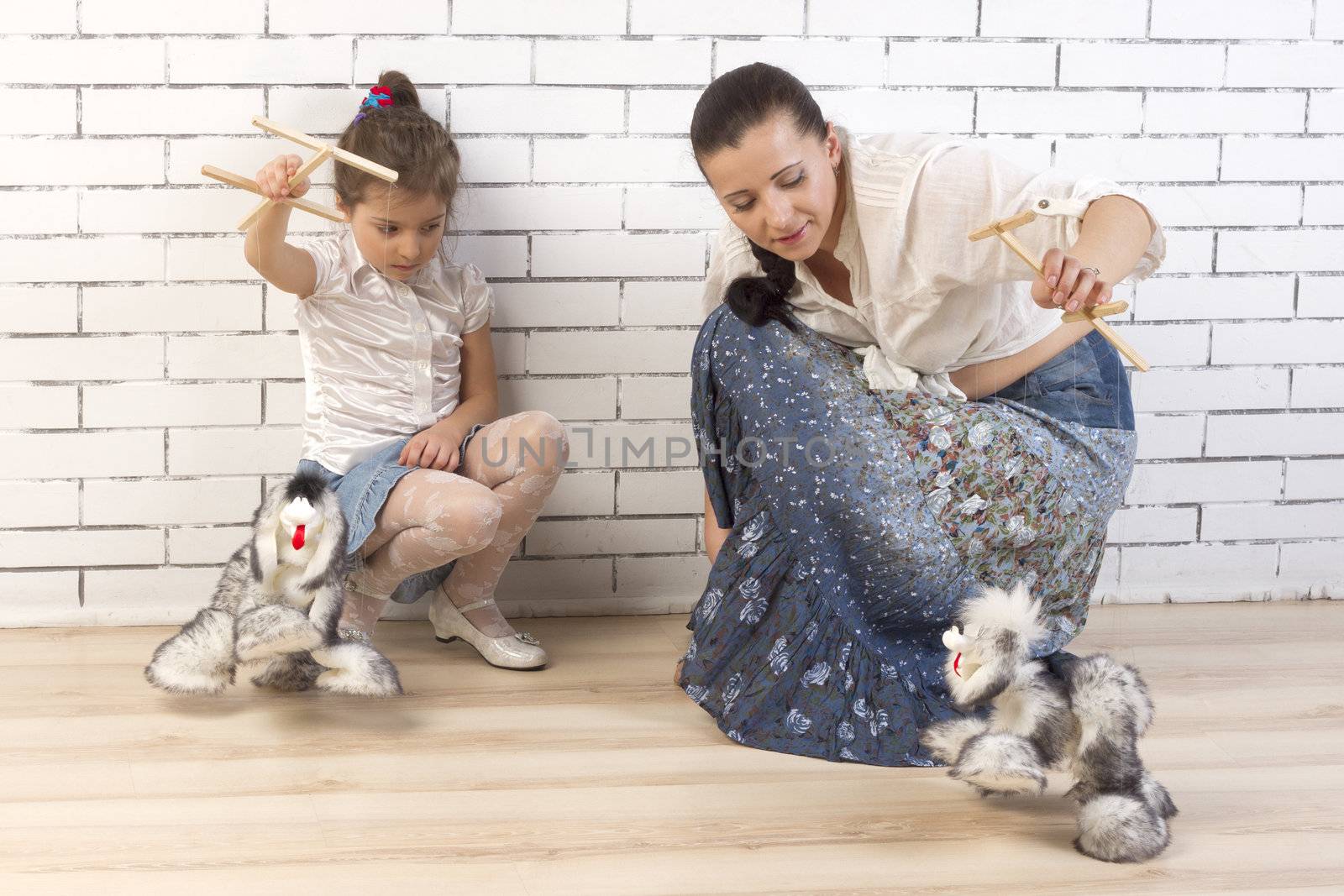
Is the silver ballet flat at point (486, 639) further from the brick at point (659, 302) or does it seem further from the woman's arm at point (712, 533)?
the brick at point (659, 302)

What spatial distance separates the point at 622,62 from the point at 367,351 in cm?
62

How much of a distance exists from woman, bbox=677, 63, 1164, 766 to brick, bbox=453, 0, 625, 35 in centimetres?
56

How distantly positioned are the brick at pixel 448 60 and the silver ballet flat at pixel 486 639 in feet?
2.72


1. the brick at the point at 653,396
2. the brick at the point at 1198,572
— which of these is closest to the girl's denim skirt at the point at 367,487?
the brick at the point at 653,396

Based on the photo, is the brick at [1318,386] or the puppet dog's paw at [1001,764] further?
the brick at [1318,386]

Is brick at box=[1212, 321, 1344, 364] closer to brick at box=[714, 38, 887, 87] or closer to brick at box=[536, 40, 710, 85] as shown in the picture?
brick at box=[714, 38, 887, 87]

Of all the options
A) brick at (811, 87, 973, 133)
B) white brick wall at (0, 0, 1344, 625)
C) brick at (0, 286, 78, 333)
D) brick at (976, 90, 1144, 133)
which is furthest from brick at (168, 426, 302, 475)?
brick at (976, 90, 1144, 133)

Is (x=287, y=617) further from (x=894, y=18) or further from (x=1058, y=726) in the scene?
(x=894, y=18)

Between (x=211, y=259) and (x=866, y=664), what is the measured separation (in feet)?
4.01

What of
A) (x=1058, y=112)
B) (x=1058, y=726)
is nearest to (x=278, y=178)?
(x=1058, y=726)

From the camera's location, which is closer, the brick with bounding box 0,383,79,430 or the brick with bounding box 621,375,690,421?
the brick with bounding box 0,383,79,430

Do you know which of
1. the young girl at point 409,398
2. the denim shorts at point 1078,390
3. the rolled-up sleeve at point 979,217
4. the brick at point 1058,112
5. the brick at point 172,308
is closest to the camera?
the rolled-up sleeve at point 979,217

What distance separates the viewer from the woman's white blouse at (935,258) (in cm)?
149

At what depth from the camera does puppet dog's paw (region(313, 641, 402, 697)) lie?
163 cm
